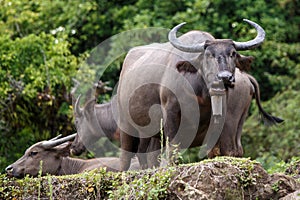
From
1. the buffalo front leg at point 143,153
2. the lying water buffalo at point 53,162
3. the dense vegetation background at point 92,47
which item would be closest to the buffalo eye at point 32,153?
the lying water buffalo at point 53,162

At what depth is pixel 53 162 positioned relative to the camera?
502 inches

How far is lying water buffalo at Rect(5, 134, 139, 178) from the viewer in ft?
39.3

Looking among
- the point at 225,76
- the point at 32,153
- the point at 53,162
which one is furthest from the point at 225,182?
the point at 53,162

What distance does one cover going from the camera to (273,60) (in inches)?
736

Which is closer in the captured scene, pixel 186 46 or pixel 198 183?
pixel 198 183

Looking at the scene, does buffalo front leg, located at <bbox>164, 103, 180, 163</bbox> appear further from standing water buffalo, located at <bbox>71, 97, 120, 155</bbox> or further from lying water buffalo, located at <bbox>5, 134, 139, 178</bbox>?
standing water buffalo, located at <bbox>71, 97, 120, 155</bbox>

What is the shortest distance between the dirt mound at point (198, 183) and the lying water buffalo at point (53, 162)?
139 inches

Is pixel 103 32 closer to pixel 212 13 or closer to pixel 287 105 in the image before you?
pixel 212 13

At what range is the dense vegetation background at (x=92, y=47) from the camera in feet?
51.8

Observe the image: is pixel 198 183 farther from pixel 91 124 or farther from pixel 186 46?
pixel 91 124

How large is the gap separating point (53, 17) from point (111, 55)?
8.00 feet

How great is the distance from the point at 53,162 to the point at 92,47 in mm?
7451

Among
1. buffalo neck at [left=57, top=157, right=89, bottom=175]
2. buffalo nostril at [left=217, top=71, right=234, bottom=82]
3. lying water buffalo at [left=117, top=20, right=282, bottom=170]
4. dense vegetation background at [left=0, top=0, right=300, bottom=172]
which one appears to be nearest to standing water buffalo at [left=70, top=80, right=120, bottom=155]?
buffalo neck at [left=57, top=157, right=89, bottom=175]

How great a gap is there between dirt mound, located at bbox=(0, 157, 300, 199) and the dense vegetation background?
251 inches
